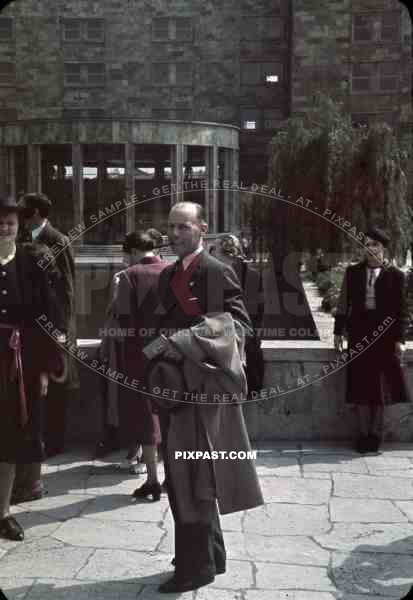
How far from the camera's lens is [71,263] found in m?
5.81

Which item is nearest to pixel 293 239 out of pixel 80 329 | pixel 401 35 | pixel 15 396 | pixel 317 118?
pixel 317 118

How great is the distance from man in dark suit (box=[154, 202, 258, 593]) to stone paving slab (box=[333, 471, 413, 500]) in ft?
5.18

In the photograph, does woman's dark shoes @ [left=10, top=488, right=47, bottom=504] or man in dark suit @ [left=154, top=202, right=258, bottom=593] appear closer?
man in dark suit @ [left=154, top=202, right=258, bottom=593]

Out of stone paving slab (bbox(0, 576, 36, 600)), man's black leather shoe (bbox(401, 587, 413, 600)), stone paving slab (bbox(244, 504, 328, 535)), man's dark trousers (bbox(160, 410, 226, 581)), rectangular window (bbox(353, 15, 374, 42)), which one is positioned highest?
rectangular window (bbox(353, 15, 374, 42))

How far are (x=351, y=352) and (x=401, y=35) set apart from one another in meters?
37.2

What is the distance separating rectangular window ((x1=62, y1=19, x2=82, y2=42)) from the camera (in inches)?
1619

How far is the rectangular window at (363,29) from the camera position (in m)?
38.8

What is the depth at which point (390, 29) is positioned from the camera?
39.1 m

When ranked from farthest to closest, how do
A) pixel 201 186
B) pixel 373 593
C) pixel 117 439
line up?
pixel 201 186 < pixel 117 439 < pixel 373 593

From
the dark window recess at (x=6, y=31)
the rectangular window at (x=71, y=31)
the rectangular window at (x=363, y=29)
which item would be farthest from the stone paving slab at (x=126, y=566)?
the dark window recess at (x=6, y=31)

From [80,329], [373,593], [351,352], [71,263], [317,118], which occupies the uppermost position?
[317,118]

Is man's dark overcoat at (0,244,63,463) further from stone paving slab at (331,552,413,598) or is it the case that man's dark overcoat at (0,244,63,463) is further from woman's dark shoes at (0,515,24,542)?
stone paving slab at (331,552,413,598)

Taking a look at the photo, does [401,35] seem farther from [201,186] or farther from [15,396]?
[15,396]

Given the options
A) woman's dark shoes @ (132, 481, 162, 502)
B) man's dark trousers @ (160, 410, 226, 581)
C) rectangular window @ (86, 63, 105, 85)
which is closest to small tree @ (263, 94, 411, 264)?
woman's dark shoes @ (132, 481, 162, 502)
